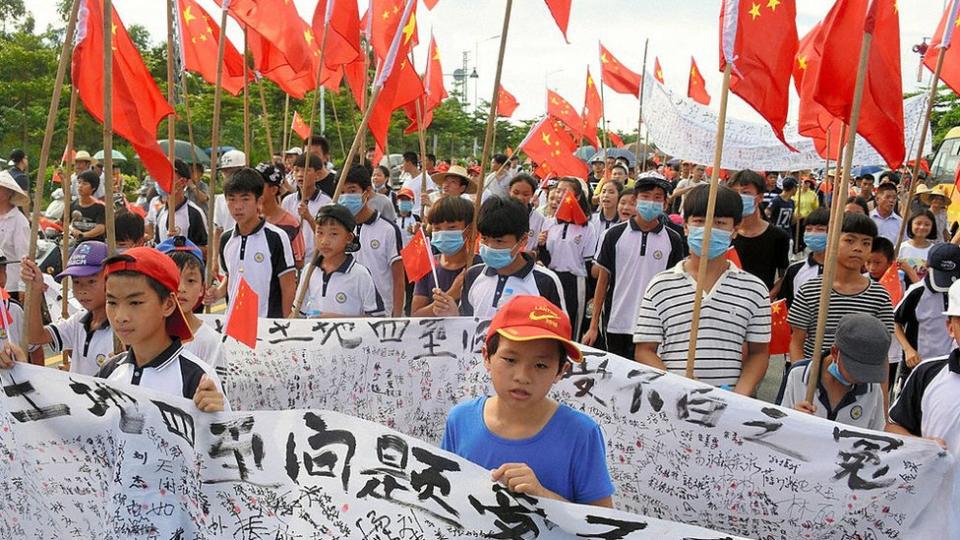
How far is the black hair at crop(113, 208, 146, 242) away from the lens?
5.21m

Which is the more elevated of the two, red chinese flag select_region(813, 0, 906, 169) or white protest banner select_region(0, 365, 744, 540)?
red chinese flag select_region(813, 0, 906, 169)

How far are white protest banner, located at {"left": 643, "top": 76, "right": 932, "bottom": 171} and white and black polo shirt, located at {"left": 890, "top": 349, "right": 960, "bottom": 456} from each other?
5.46 m

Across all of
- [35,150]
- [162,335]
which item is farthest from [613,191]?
[35,150]

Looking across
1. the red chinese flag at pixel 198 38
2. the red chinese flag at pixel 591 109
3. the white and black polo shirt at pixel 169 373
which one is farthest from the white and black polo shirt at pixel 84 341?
the red chinese flag at pixel 591 109

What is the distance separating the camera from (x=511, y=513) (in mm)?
2396

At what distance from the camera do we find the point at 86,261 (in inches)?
148

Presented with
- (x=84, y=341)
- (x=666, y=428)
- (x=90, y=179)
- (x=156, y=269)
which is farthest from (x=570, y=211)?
(x=156, y=269)

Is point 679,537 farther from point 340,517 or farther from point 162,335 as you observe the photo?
point 162,335

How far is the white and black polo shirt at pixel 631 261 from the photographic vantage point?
586 cm

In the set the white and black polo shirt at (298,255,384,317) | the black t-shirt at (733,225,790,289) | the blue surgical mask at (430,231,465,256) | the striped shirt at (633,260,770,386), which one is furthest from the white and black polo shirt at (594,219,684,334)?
the striped shirt at (633,260,770,386)

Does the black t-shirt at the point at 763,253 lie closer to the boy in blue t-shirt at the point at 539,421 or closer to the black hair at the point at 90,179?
the boy in blue t-shirt at the point at 539,421

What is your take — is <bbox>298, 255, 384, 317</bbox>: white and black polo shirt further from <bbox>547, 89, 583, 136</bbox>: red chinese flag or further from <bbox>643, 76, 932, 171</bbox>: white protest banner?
<bbox>547, 89, 583, 136</bbox>: red chinese flag

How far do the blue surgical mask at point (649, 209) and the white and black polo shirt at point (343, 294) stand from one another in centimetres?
180

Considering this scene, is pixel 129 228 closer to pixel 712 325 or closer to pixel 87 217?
pixel 712 325
